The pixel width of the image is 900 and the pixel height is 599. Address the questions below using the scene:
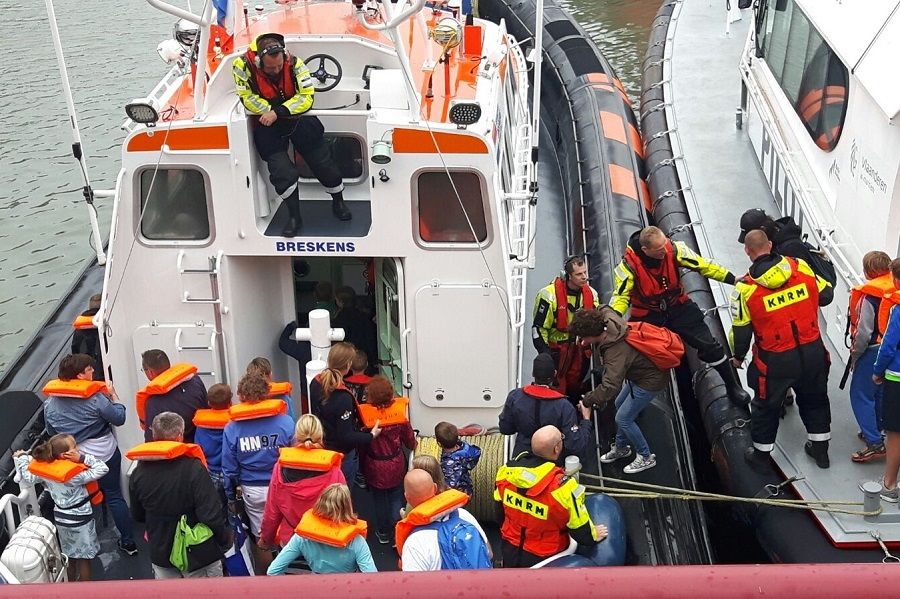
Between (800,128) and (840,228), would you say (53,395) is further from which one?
(800,128)

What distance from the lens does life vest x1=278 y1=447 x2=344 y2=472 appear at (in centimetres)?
430

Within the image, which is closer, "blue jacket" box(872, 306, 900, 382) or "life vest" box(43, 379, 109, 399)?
"blue jacket" box(872, 306, 900, 382)

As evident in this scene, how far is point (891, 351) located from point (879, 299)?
35 cm

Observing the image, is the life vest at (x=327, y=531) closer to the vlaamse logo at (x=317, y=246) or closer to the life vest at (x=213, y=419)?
the life vest at (x=213, y=419)

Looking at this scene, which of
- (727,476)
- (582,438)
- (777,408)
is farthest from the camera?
(727,476)

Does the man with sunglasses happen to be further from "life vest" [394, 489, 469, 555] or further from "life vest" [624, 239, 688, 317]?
"life vest" [394, 489, 469, 555]

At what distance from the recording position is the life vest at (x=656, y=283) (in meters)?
5.44

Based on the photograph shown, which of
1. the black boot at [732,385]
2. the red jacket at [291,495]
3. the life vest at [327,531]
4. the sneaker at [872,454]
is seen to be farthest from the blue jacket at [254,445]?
the sneaker at [872,454]

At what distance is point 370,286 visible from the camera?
643 cm

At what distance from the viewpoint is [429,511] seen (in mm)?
3869

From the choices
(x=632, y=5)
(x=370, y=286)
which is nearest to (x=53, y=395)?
(x=370, y=286)

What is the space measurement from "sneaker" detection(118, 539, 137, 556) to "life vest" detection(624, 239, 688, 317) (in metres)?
2.85

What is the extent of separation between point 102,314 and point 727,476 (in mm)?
3318

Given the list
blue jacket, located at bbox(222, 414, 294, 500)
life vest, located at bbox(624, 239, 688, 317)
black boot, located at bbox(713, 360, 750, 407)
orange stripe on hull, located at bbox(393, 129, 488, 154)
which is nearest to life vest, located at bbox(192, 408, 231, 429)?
blue jacket, located at bbox(222, 414, 294, 500)
